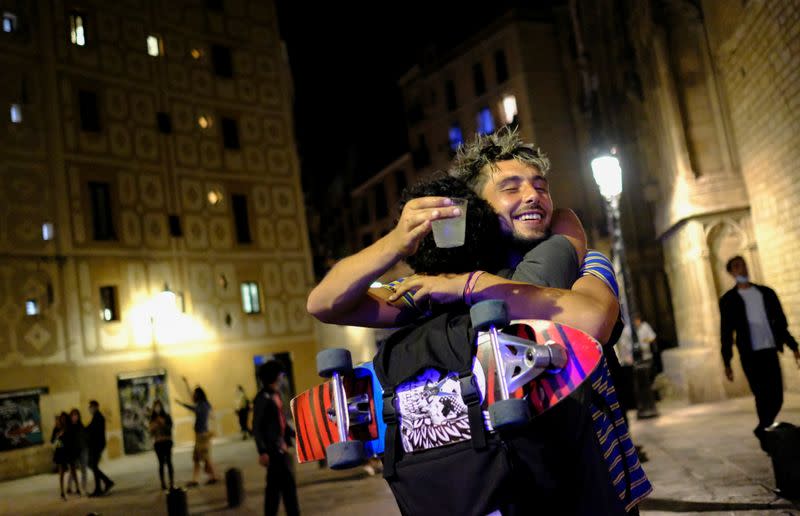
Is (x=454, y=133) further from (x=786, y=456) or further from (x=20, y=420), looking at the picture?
(x=786, y=456)

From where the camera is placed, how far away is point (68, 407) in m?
23.0

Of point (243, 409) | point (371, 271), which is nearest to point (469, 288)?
point (371, 271)

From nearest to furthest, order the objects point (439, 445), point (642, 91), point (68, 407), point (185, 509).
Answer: point (439, 445)
point (185, 509)
point (642, 91)
point (68, 407)

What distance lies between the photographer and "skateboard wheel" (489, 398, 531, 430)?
1.83 m

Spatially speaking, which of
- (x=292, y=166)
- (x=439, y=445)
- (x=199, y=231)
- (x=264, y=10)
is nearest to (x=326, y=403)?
(x=439, y=445)

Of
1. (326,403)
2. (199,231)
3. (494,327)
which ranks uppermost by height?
(199,231)

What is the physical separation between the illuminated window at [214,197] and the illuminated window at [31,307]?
25.2ft

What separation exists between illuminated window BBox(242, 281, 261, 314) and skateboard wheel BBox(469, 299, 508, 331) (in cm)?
2783

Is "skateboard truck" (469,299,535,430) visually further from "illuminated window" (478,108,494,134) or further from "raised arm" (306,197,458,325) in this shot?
"illuminated window" (478,108,494,134)

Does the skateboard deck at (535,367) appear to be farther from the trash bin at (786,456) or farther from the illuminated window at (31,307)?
the illuminated window at (31,307)

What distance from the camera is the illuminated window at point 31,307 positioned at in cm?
2283

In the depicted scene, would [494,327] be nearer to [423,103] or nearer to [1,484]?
[1,484]

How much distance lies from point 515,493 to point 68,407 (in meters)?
23.8

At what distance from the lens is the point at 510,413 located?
1831 millimetres
